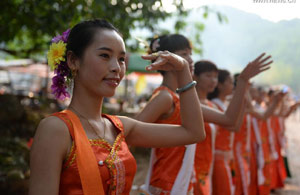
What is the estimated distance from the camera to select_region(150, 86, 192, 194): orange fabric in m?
2.50

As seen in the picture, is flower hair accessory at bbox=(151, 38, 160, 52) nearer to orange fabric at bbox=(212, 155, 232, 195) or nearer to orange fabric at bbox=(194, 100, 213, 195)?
orange fabric at bbox=(194, 100, 213, 195)

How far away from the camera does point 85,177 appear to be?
142cm

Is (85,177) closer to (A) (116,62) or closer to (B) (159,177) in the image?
(A) (116,62)

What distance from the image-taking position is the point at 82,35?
5.47ft

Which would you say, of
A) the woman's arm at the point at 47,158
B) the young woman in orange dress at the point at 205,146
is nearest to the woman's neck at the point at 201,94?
the young woman in orange dress at the point at 205,146

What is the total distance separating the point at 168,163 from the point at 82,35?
1361mm

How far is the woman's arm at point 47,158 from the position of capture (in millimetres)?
1352

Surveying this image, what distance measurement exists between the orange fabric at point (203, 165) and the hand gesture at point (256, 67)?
30.7 inches

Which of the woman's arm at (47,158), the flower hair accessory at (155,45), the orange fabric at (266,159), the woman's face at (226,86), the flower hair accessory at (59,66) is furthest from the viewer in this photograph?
the orange fabric at (266,159)

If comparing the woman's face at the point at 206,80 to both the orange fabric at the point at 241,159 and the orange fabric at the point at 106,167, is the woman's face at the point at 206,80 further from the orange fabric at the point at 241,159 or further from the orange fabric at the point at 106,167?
the orange fabric at the point at 241,159

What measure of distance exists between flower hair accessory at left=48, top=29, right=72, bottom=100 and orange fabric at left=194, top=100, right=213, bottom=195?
5.17 feet

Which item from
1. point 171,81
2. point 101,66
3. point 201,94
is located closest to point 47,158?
point 101,66

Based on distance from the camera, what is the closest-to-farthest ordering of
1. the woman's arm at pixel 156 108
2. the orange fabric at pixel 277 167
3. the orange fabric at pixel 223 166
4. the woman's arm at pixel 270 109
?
the woman's arm at pixel 156 108
the orange fabric at pixel 223 166
the woman's arm at pixel 270 109
the orange fabric at pixel 277 167

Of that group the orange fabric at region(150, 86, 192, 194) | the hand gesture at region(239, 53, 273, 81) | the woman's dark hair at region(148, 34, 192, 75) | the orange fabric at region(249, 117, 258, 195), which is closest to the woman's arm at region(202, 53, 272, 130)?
the hand gesture at region(239, 53, 273, 81)
